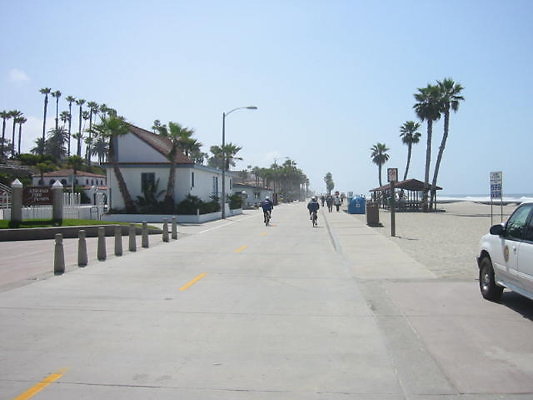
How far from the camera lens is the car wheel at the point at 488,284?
8.38 meters

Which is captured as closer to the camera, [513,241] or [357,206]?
[513,241]

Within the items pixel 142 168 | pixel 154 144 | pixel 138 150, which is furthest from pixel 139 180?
pixel 154 144

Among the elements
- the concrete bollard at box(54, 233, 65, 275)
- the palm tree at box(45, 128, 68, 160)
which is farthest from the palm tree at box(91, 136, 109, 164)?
the concrete bollard at box(54, 233, 65, 275)

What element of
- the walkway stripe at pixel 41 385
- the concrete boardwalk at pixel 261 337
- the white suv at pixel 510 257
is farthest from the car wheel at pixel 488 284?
the walkway stripe at pixel 41 385

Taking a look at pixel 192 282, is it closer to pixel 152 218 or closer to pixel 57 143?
pixel 152 218

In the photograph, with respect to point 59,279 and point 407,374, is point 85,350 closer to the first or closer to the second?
point 407,374

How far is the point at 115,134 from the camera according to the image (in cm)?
3403

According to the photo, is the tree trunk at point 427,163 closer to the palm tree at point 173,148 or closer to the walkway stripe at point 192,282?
the palm tree at point 173,148

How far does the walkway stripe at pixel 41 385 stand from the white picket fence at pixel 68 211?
2321 centimetres

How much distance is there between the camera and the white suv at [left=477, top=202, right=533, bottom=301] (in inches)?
277

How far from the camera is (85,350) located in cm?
587

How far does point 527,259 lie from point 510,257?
651 millimetres

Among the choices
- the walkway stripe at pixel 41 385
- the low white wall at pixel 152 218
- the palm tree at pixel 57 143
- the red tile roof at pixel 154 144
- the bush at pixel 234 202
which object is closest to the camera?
the walkway stripe at pixel 41 385

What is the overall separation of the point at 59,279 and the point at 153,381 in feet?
22.0
